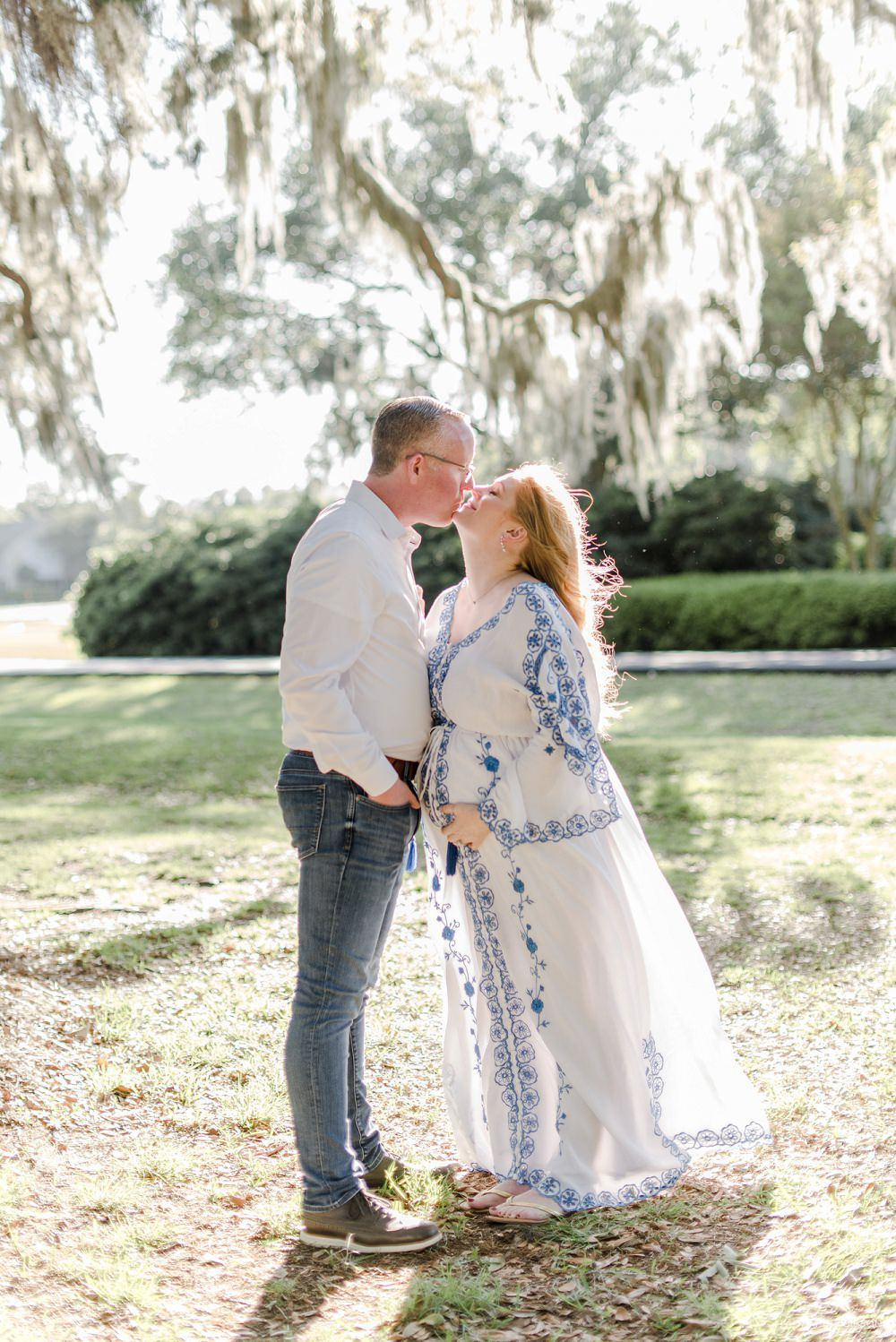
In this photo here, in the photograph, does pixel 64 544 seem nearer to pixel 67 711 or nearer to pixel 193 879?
pixel 67 711

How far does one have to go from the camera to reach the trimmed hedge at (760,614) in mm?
16922

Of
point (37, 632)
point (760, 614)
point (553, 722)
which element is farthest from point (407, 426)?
point (37, 632)

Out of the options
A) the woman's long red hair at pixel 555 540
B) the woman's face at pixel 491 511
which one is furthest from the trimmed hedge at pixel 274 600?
the woman's face at pixel 491 511

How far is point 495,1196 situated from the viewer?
2.96 m

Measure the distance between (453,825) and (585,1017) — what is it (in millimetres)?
524

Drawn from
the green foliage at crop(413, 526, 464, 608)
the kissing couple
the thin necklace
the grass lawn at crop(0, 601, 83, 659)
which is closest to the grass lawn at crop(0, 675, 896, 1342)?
the kissing couple

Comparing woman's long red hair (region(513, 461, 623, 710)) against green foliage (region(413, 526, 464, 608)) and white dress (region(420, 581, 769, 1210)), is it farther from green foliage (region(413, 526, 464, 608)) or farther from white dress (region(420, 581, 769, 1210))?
green foliage (region(413, 526, 464, 608))

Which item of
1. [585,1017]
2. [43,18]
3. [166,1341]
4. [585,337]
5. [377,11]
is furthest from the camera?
[585,337]

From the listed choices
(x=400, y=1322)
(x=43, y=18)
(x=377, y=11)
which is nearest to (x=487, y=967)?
(x=400, y=1322)

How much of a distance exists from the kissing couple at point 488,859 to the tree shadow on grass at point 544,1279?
6 centimetres

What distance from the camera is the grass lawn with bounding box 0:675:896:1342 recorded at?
254cm

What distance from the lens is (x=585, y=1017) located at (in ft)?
9.46

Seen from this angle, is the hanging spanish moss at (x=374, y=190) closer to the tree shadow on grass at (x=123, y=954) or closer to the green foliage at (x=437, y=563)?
the tree shadow on grass at (x=123, y=954)

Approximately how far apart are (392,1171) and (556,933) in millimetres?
742
